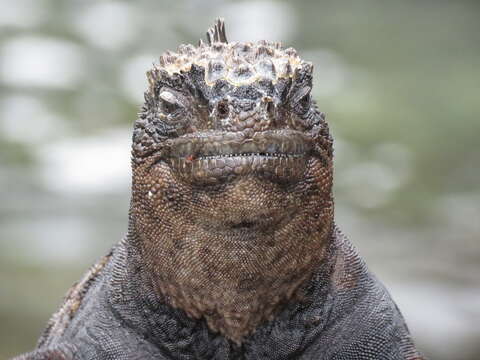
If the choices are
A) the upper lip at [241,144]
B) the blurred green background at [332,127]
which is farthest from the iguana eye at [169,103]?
the blurred green background at [332,127]

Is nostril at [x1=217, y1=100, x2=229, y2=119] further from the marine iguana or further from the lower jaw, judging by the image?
the lower jaw

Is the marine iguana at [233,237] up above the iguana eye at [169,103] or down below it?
below

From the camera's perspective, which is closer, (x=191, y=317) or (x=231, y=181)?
(x=231, y=181)

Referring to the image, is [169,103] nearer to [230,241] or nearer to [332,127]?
[230,241]

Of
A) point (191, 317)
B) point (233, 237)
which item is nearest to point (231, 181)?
point (233, 237)

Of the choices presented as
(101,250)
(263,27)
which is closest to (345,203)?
(101,250)

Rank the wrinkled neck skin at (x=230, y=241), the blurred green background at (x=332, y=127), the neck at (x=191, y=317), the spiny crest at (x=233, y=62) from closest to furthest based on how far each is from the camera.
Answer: the wrinkled neck skin at (x=230, y=241) → the spiny crest at (x=233, y=62) → the neck at (x=191, y=317) → the blurred green background at (x=332, y=127)

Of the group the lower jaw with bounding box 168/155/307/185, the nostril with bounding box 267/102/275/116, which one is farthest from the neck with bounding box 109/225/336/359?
the nostril with bounding box 267/102/275/116

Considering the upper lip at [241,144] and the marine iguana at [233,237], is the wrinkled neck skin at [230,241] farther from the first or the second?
the upper lip at [241,144]
